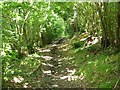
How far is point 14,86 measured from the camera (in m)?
11.5

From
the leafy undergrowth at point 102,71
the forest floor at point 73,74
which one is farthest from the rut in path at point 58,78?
the leafy undergrowth at point 102,71

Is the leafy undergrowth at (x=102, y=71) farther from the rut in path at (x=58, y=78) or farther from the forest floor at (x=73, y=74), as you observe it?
the rut in path at (x=58, y=78)

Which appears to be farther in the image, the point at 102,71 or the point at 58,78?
the point at 58,78

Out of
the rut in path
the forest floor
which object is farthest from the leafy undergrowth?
the rut in path

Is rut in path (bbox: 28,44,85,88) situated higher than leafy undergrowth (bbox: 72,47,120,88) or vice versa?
Result: leafy undergrowth (bbox: 72,47,120,88)

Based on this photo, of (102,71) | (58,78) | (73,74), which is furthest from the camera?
(73,74)

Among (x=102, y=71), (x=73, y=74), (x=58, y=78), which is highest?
(x=102, y=71)

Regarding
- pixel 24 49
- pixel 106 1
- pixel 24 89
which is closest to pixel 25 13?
pixel 24 49

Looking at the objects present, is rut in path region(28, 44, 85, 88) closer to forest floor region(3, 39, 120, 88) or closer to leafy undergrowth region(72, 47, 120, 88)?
forest floor region(3, 39, 120, 88)

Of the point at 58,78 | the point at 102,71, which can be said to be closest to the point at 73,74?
the point at 58,78

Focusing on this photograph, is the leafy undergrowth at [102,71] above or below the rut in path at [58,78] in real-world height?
above

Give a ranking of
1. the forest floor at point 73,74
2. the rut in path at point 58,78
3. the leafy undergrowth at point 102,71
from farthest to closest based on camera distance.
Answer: the rut in path at point 58,78
the forest floor at point 73,74
the leafy undergrowth at point 102,71

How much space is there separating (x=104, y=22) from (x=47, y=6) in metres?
10.6

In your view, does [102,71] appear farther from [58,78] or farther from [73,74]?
[58,78]
